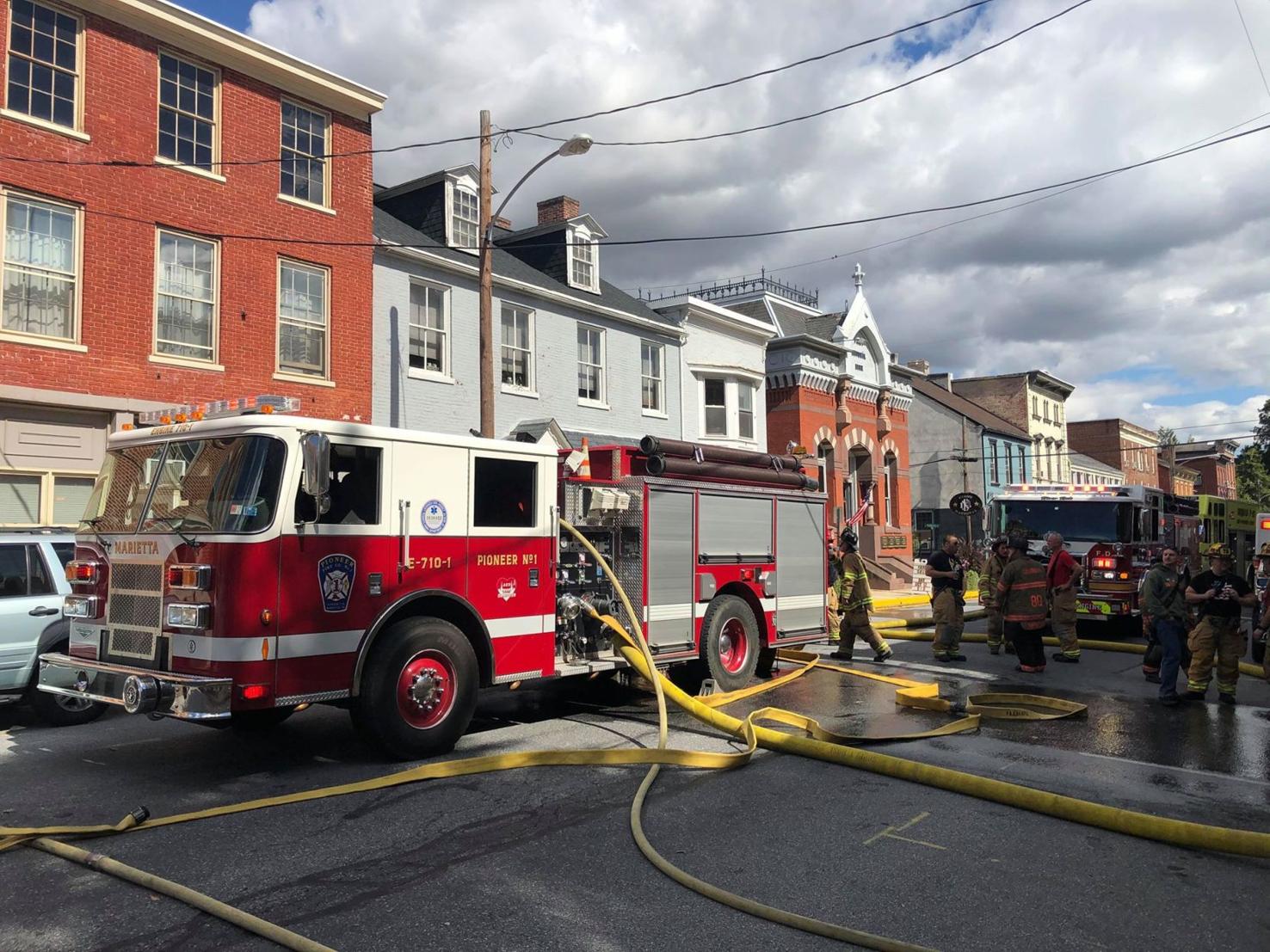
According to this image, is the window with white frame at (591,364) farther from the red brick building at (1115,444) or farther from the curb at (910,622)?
the red brick building at (1115,444)

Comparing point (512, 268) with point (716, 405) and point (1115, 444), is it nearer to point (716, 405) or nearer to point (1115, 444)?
point (716, 405)

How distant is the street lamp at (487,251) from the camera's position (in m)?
13.6

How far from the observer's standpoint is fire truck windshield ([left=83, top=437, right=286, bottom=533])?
611 centimetres

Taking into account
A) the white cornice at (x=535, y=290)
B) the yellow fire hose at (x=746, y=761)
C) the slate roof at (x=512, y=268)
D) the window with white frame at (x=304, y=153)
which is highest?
the window with white frame at (x=304, y=153)

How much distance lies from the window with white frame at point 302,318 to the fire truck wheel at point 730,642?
9.27 meters

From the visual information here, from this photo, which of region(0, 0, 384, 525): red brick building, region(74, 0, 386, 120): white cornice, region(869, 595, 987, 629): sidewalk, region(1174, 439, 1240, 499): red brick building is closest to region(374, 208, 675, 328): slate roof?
region(0, 0, 384, 525): red brick building

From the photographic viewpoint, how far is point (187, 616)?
592cm

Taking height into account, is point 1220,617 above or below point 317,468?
below

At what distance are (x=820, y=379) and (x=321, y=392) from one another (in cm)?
1784

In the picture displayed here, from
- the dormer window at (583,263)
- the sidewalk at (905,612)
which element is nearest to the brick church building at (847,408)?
the sidewalk at (905,612)

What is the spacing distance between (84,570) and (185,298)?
8.87 m

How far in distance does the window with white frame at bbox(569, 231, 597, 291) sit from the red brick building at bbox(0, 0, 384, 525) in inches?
222

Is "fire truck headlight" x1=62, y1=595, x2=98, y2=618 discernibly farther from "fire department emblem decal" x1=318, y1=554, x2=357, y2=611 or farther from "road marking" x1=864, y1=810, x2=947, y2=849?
"road marking" x1=864, y1=810, x2=947, y2=849

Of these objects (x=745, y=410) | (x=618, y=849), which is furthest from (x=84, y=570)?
(x=745, y=410)
